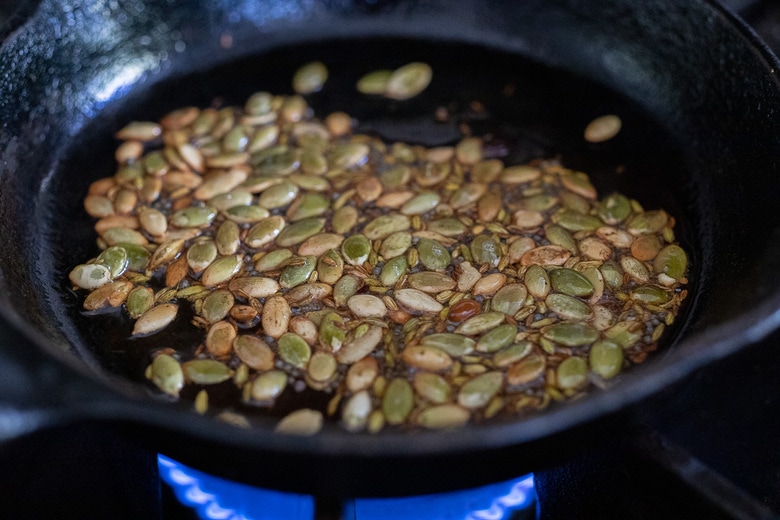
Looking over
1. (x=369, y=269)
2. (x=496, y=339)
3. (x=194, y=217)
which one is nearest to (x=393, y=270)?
(x=369, y=269)

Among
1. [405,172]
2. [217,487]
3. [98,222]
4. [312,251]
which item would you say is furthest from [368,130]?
[217,487]

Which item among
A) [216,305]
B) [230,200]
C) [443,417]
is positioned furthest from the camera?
[230,200]

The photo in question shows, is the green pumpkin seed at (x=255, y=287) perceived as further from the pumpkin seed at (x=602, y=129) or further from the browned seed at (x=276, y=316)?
the pumpkin seed at (x=602, y=129)

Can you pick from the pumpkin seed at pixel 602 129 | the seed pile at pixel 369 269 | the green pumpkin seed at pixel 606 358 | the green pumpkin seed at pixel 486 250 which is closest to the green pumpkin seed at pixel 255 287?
the seed pile at pixel 369 269

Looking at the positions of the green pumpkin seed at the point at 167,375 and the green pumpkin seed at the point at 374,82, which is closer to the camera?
the green pumpkin seed at the point at 167,375

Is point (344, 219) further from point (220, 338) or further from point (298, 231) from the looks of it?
point (220, 338)
